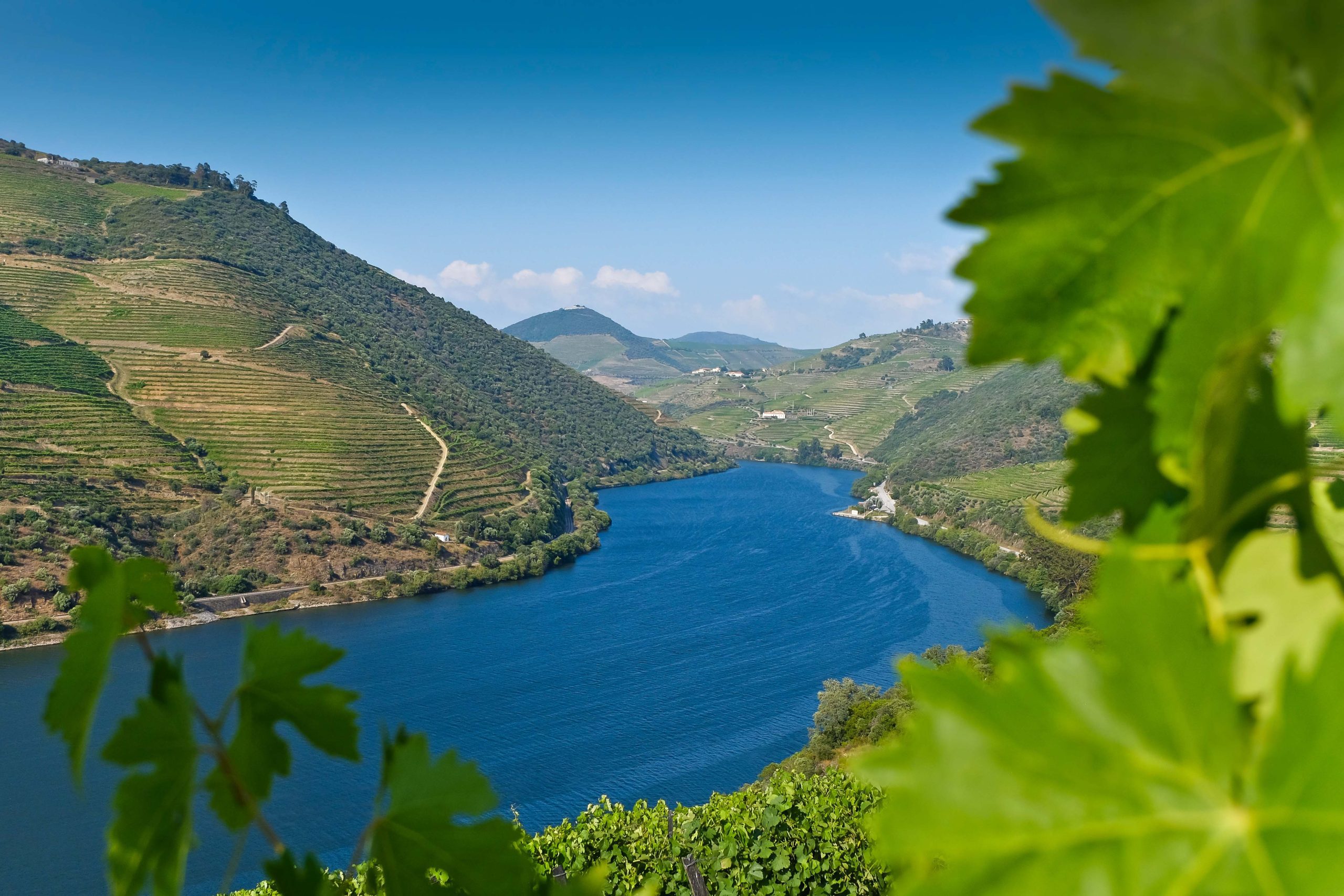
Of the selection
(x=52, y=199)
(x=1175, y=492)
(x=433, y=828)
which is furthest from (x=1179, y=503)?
(x=52, y=199)

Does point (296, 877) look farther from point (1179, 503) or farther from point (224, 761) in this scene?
point (1179, 503)

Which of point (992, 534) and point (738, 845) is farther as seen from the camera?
point (992, 534)

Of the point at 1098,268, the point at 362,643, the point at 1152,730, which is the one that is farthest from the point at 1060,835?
the point at 362,643

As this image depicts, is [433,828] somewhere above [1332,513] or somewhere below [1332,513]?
below

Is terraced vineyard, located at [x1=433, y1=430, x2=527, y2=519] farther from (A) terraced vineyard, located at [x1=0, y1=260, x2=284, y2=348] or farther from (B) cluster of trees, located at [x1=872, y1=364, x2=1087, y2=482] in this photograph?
(B) cluster of trees, located at [x1=872, y1=364, x2=1087, y2=482]

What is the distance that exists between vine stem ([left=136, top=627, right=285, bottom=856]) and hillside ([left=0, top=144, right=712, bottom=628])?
2817 centimetres

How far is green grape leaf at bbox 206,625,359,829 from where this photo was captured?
43 centimetres

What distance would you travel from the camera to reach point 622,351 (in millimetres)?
147375

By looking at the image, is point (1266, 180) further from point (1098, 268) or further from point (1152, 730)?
point (1152, 730)

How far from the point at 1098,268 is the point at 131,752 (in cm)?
46

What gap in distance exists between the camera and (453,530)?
3209 cm

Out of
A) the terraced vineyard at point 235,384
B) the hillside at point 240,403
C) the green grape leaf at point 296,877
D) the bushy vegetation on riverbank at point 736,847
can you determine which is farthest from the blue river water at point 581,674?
the green grape leaf at point 296,877

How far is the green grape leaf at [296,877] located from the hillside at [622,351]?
12096 cm

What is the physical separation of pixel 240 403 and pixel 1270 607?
1534 inches
